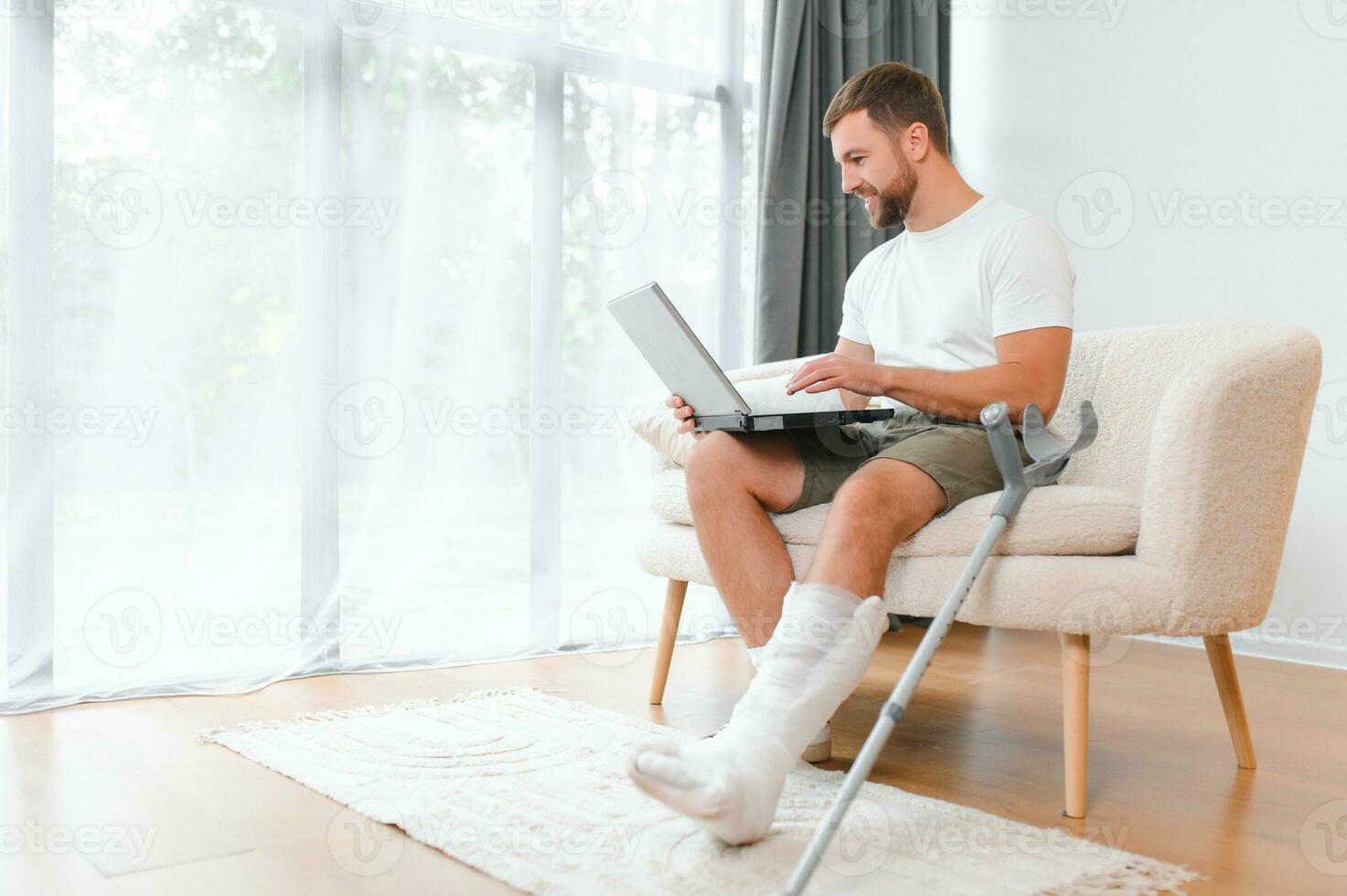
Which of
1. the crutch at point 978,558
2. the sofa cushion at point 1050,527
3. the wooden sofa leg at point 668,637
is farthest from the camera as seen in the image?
the wooden sofa leg at point 668,637

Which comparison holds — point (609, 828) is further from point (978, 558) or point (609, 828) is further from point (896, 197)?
point (896, 197)

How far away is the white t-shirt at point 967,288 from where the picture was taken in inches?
64.3

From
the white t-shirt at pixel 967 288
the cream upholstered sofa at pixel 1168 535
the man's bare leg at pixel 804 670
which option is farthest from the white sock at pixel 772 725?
the white t-shirt at pixel 967 288

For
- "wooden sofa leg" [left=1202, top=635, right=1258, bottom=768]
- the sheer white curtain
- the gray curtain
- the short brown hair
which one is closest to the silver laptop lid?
the short brown hair

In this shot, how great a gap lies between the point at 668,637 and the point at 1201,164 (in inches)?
75.8

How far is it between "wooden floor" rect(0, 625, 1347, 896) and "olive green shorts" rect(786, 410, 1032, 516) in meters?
0.41

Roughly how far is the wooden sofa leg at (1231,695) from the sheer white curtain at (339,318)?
1.44 metres

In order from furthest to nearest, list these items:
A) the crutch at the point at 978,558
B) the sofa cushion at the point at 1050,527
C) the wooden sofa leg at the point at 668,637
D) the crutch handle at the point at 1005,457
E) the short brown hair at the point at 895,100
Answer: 1. the wooden sofa leg at the point at 668,637
2. the short brown hair at the point at 895,100
3. the sofa cushion at the point at 1050,527
4. the crutch handle at the point at 1005,457
5. the crutch at the point at 978,558

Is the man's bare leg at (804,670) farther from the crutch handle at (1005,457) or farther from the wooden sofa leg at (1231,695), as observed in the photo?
the wooden sofa leg at (1231,695)

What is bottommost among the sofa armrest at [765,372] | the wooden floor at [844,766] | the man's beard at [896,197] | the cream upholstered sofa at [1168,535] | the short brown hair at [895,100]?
the wooden floor at [844,766]

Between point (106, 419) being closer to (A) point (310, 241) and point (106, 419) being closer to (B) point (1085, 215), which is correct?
(A) point (310, 241)

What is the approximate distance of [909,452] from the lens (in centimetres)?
153

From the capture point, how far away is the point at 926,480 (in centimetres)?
150

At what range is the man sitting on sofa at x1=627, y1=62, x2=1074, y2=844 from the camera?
1.19 m
